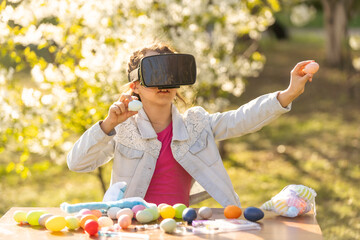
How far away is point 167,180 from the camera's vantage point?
360cm

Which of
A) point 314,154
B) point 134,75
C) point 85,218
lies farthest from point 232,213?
point 314,154

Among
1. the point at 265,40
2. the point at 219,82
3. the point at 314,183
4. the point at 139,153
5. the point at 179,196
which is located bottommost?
the point at 314,183

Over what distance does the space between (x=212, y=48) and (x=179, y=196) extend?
12.1 ft

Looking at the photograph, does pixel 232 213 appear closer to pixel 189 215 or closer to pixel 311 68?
pixel 189 215

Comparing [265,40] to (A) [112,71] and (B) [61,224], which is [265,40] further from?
(B) [61,224]

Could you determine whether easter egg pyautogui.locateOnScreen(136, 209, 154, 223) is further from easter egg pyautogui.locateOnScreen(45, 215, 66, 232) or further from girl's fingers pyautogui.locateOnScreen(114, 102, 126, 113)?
girl's fingers pyautogui.locateOnScreen(114, 102, 126, 113)

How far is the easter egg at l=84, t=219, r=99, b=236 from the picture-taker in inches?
96.3

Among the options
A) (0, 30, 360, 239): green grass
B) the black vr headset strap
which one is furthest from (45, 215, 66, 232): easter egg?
(0, 30, 360, 239): green grass

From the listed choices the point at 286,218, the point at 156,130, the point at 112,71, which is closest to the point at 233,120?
the point at 156,130

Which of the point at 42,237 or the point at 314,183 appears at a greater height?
the point at 42,237

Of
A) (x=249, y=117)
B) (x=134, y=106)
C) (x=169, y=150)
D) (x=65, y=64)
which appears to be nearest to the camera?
(x=134, y=106)

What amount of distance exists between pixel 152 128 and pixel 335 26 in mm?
11043

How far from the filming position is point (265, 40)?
61.9 ft

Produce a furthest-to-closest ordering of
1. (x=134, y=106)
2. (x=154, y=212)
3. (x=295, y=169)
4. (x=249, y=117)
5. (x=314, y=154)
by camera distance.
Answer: (x=314, y=154), (x=295, y=169), (x=249, y=117), (x=134, y=106), (x=154, y=212)
